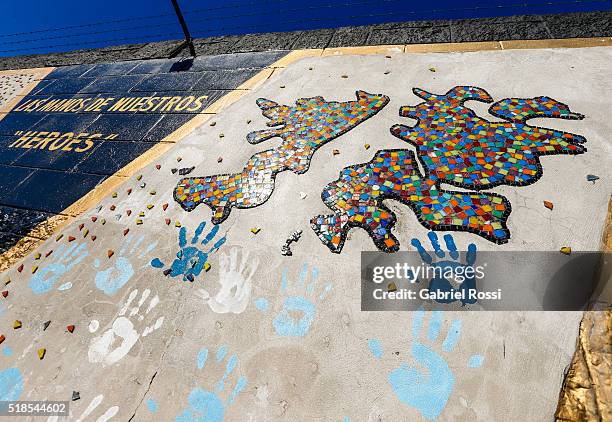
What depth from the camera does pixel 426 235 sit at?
142 inches

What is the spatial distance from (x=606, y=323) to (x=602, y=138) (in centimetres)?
253

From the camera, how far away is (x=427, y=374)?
8.98ft

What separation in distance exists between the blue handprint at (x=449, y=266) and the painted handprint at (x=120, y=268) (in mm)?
3000

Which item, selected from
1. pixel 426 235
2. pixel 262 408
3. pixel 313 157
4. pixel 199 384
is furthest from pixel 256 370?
pixel 313 157

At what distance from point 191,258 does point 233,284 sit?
65 cm

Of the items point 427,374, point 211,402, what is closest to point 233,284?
point 211,402

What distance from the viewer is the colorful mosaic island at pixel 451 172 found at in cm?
371

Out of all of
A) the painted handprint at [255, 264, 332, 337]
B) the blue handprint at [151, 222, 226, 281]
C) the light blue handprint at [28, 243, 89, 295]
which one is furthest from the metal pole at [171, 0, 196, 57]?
the painted handprint at [255, 264, 332, 337]

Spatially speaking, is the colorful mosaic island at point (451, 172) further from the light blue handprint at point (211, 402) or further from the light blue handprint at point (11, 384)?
the light blue handprint at point (11, 384)

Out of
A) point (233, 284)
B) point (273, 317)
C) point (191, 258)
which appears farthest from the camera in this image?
point (191, 258)

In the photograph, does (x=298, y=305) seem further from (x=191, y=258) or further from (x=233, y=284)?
(x=191, y=258)

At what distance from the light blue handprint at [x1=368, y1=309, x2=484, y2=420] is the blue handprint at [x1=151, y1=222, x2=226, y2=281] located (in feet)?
6.33

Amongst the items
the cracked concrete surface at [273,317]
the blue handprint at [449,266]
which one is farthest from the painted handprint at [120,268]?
the blue handprint at [449,266]

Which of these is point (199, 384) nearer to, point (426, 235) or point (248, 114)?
point (426, 235)
